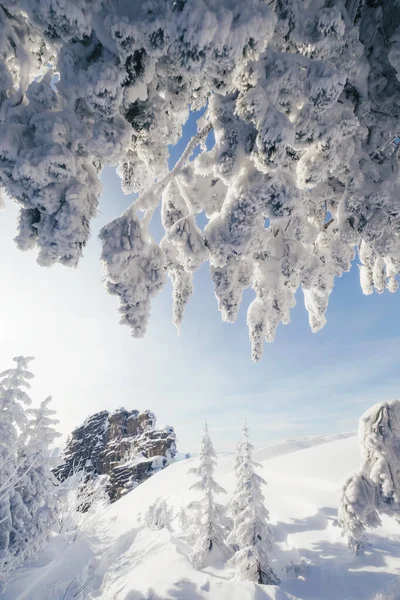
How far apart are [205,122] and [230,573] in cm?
1732

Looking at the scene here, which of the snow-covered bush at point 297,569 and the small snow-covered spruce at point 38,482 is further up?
the small snow-covered spruce at point 38,482

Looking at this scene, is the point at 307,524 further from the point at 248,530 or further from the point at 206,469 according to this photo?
the point at 206,469

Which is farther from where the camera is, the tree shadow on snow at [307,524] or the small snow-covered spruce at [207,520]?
the tree shadow on snow at [307,524]

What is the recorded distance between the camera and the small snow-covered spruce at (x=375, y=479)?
4473 millimetres

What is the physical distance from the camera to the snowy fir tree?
11805mm

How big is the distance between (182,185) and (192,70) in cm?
131

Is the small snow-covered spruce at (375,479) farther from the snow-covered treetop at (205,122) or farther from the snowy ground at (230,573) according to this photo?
the snowy ground at (230,573)

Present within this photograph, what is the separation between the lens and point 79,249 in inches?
70.4

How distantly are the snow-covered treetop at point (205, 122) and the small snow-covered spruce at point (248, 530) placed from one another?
14.0 meters

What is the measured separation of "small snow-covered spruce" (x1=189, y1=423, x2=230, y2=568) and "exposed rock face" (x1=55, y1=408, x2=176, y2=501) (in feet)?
90.1

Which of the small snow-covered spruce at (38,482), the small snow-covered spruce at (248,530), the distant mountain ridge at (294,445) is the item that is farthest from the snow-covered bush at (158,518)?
the distant mountain ridge at (294,445)

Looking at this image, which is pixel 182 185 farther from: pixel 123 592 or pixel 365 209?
pixel 123 592

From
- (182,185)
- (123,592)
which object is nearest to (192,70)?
(182,185)

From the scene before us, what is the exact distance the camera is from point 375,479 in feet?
15.0
